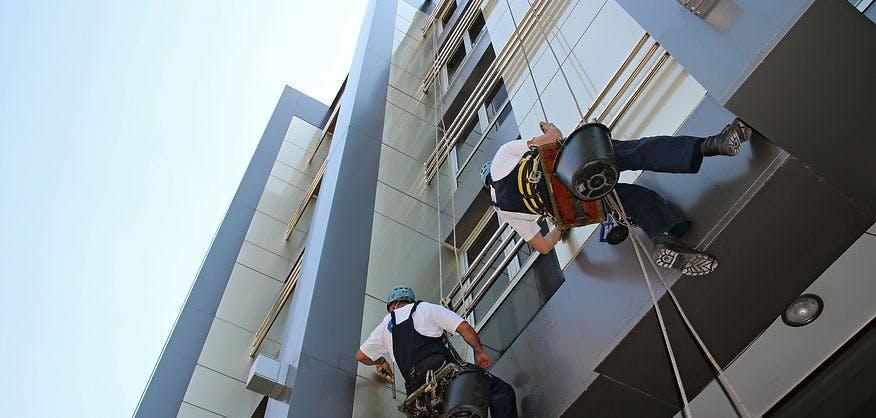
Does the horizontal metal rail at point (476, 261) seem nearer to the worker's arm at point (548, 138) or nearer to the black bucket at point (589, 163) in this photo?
the worker's arm at point (548, 138)

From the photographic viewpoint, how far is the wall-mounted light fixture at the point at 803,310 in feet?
13.7

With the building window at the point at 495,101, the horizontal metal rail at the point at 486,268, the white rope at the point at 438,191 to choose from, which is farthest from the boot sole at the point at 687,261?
the building window at the point at 495,101

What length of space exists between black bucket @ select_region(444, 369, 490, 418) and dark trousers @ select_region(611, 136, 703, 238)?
135cm

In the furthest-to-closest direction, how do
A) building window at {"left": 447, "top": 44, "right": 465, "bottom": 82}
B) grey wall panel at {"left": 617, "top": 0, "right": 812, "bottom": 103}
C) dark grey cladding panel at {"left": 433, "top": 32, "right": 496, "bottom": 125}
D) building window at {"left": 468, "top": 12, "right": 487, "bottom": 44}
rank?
building window at {"left": 447, "top": 44, "right": 465, "bottom": 82}
building window at {"left": 468, "top": 12, "right": 487, "bottom": 44}
dark grey cladding panel at {"left": 433, "top": 32, "right": 496, "bottom": 125}
grey wall panel at {"left": 617, "top": 0, "right": 812, "bottom": 103}

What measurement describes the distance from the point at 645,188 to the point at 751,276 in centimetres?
78

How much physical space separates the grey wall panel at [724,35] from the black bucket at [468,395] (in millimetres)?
2128

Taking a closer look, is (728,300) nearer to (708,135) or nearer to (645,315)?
(645,315)

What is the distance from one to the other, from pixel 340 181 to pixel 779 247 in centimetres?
566

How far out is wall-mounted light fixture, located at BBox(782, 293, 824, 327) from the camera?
13.7 ft

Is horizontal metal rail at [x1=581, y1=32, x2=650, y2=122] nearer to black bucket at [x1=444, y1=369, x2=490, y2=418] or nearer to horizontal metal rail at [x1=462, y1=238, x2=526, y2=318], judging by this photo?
horizontal metal rail at [x1=462, y1=238, x2=526, y2=318]

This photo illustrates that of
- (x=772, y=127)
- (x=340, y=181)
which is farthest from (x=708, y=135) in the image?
(x=340, y=181)

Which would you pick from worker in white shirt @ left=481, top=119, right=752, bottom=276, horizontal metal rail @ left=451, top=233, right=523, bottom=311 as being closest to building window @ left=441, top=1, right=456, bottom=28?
horizontal metal rail @ left=451, top=233, right=523, bottom=311

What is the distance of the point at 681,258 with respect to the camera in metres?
3.75

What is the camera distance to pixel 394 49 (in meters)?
13.8
